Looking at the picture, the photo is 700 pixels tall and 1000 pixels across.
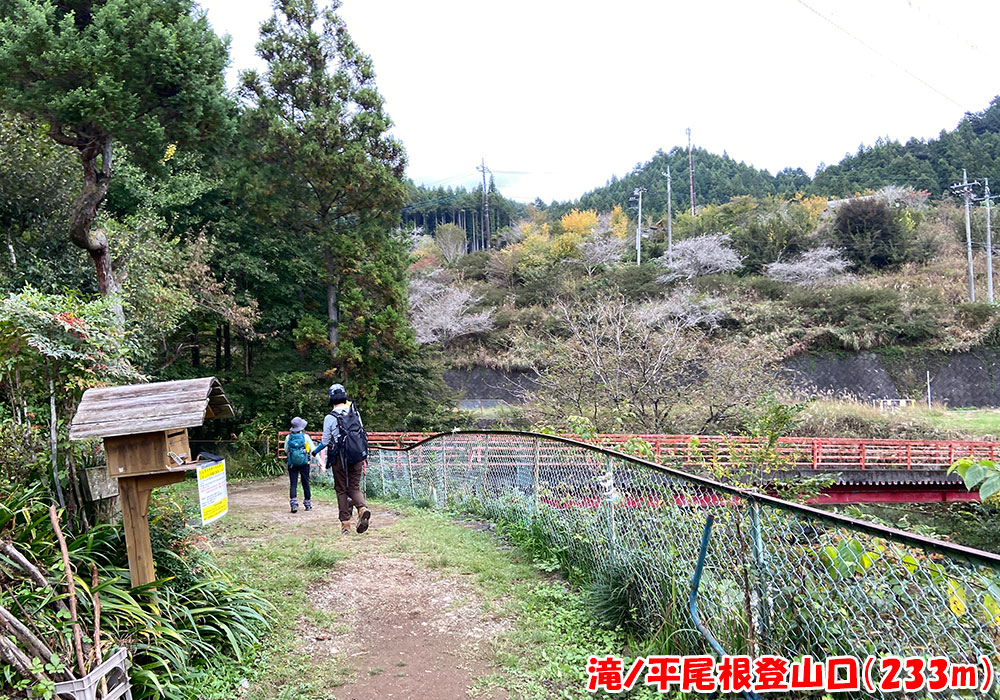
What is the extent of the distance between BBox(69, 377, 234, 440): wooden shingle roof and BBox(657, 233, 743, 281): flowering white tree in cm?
3294

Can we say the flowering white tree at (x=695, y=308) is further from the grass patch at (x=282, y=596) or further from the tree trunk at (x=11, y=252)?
the grass patch at (x=282, y=596)

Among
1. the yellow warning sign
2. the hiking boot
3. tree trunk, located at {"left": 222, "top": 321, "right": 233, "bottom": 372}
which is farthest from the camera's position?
tree trunk, located at {"left": 222, "top": 321, "right": 233, "bottom": 372}

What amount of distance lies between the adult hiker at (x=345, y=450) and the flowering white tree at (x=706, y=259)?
30.3 meters

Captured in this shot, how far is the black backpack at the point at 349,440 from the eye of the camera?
6285mm

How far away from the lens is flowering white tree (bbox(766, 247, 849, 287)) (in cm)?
3338

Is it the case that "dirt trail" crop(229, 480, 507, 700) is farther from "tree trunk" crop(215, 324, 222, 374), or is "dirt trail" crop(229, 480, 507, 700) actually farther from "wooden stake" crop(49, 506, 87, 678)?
"tree trunk" crop(215, 324, 222, 374)

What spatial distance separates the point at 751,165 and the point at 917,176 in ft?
63.2

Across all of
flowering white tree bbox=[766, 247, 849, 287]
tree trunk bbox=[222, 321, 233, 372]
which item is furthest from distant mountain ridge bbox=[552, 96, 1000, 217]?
tree trunk bbox=[222, 321, 233, 372]

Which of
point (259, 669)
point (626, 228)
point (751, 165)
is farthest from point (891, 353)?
point (751, 165)

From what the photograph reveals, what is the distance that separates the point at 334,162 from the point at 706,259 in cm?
2374

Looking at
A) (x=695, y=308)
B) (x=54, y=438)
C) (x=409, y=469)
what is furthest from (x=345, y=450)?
(x=695, y=308)

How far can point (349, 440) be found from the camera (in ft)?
20.6

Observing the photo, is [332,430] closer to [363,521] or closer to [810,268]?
[363,521]

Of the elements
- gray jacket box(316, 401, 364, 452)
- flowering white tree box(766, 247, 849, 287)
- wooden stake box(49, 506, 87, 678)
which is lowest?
wooden stake box(49, 506, 87, 678)
